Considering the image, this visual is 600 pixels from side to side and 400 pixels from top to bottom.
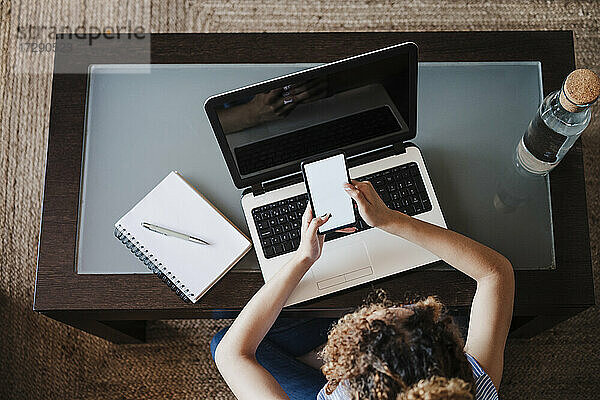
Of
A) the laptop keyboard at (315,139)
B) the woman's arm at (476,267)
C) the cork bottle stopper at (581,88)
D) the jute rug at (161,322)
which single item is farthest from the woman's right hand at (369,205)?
the jute rug at (161,322)

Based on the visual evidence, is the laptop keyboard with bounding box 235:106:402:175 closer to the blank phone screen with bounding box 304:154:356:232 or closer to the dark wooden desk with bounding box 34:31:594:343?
the blank phone screen with bounding box 304:154:356:232

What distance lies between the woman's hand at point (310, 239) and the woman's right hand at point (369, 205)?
2.3 inches

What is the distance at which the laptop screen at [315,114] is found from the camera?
0.92m

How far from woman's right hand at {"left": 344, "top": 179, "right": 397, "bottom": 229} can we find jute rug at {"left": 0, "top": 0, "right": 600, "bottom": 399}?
747 millimetres

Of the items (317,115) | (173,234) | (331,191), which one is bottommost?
(173,234)

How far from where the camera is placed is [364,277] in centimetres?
102

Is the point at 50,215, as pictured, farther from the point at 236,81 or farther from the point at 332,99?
the point at 332,99

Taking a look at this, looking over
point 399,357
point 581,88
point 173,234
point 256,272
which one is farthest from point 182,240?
point 581,88

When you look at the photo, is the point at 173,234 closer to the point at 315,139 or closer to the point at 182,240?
the point at 182,240

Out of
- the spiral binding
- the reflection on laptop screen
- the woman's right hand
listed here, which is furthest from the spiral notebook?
the woman's right hand

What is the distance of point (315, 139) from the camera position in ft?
3.37

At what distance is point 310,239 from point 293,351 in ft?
1.17

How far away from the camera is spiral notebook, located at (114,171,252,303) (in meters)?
1.03

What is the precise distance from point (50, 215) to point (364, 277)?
587mm
